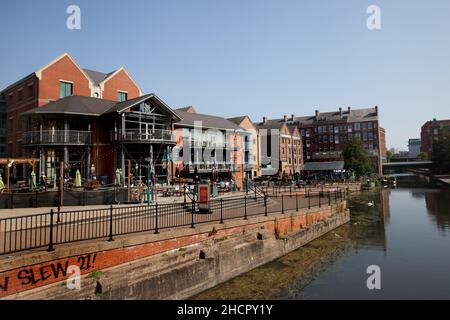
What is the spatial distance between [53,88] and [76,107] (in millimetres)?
6768

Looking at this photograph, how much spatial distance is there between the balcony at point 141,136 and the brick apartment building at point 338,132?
66.6m

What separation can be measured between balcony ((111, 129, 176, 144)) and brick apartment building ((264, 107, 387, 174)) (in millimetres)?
66647

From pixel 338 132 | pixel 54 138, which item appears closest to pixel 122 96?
pixel 54 138

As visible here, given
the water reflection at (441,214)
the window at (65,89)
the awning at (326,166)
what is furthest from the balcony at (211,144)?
the awning at (326,166)

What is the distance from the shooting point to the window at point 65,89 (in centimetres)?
3130

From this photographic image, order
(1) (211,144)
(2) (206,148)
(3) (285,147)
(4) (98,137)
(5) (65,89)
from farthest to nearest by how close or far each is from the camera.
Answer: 1. (3) (285,147)
2. (1) (211,144)
3. (2) (206,148)
4. (5) (65,89)
5. (4) (98,137)

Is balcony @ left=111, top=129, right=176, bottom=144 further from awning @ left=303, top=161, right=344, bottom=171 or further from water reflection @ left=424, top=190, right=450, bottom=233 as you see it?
awning @ left=303, top=161, right=344, bottom=171

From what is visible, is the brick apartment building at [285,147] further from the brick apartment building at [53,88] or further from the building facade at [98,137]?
the building facade at [98,137]

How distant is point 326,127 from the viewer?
305 feet

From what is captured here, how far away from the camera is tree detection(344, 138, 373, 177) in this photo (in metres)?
65.8

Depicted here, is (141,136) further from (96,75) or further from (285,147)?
(285,147)

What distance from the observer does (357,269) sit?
13555 mm
